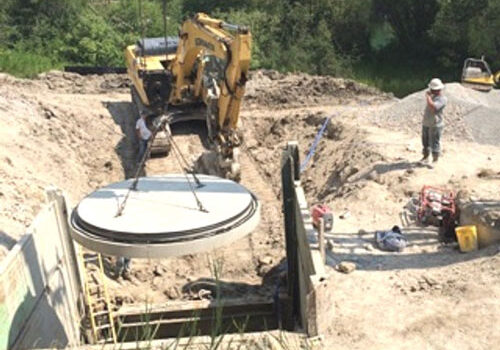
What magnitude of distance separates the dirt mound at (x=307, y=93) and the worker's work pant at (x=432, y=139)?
6606 mm

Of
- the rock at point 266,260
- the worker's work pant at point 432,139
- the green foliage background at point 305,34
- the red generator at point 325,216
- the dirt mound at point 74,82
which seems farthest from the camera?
the green foliage background at point 305,34

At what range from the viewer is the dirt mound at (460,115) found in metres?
14.2

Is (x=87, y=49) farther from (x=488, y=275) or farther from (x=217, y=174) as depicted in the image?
(x=488, y=275)

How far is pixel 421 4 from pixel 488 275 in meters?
20.9

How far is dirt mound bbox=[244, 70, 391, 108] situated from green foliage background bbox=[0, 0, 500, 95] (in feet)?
13.7

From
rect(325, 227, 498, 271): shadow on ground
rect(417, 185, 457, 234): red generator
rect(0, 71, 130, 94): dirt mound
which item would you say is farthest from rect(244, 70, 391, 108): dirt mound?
rect(325, 227, 498, 271): shadow on ground

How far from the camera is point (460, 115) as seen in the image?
14.8 metres

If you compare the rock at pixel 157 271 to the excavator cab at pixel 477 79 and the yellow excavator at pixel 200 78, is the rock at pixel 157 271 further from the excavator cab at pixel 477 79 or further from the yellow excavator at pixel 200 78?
the excavator cab at pixel 477 79

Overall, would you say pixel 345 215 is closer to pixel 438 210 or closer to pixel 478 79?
pixel 438 210

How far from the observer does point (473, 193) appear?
10.5 metres

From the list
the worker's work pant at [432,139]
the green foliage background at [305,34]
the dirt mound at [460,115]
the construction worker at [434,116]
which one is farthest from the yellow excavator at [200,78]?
the green foliage background at [305,34]

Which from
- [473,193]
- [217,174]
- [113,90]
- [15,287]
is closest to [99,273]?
[15,287]

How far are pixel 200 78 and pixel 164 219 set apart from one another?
307 inches

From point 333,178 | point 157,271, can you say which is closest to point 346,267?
point 157,271
